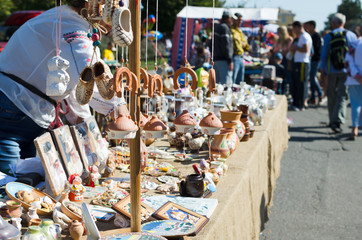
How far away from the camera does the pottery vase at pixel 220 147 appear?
85.2 inches

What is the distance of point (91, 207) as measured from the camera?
57.1 inches

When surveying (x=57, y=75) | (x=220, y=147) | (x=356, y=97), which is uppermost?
(x=57, y=75)

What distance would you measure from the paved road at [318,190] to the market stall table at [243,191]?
294mm

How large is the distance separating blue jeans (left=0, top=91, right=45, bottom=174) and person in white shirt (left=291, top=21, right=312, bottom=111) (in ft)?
18.7

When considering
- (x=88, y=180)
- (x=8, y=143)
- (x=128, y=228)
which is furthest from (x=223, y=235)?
(x=8, y=143)

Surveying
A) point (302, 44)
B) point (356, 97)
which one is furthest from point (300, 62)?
point (356, 97)

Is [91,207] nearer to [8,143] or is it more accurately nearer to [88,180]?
[88,180]

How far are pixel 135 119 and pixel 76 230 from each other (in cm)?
36

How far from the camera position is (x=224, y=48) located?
5.39 m

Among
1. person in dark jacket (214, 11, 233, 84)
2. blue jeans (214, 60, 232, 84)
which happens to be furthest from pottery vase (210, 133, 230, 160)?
blue jeans (214, 60, 232, 84)

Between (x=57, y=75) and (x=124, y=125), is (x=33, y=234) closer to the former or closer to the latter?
(x=124, y=125)

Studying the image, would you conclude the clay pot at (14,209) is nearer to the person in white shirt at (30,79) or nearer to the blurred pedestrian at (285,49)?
the person in white shirt at (30,79)

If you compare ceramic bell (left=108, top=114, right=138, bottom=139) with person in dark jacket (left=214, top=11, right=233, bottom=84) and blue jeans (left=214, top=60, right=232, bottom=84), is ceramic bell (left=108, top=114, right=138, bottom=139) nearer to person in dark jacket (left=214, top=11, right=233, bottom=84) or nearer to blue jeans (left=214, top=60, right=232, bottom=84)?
person in dark jacket (left=214, top=11, right=233, bottom=84)

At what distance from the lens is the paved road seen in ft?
9.75
